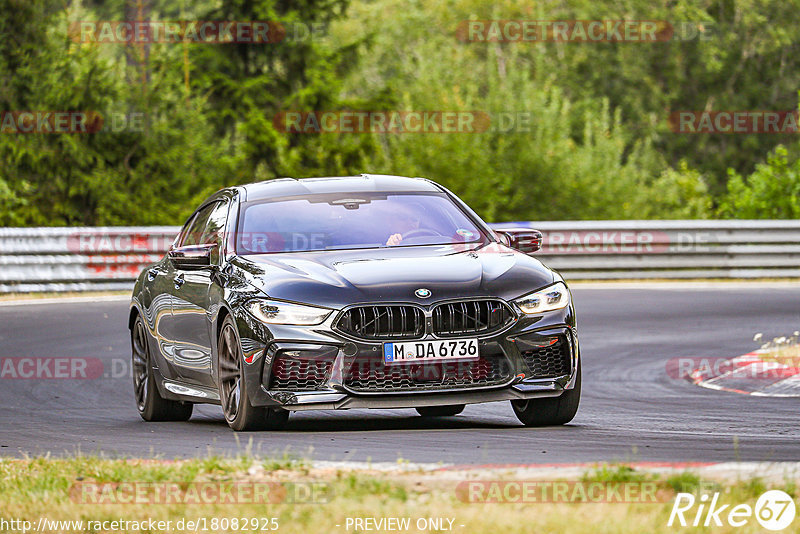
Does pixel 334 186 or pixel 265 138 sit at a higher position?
pixel 334 186

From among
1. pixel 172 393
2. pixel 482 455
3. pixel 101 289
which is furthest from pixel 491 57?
pixel 482 455

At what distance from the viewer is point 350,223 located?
986cm

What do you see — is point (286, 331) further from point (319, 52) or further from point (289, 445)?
point (319, 52)

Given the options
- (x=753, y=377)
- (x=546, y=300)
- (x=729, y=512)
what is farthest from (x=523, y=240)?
(x=729, y=512)

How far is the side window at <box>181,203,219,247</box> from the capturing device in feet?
35.9

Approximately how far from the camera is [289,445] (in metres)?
8.16

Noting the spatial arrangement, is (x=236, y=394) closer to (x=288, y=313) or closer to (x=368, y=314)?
(x=288, y=313)

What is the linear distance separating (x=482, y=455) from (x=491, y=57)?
3241 cm

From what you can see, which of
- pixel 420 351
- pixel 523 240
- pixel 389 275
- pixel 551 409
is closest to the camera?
pixel 420 351

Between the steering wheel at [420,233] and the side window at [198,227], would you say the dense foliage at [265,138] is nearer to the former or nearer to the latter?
the side window at [198,227]

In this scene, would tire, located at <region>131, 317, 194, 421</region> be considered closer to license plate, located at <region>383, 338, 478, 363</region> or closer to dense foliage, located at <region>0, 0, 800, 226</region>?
license plate, located at <region>383, 338, 478, 363</region>

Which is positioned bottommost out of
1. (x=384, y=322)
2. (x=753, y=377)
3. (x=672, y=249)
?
(x=672, y=249)

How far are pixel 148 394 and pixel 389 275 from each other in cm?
292

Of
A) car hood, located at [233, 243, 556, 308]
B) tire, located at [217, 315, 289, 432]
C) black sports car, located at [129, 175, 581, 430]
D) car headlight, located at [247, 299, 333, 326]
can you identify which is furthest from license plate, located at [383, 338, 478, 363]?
tire, located at [217, 315, 289, 432]
